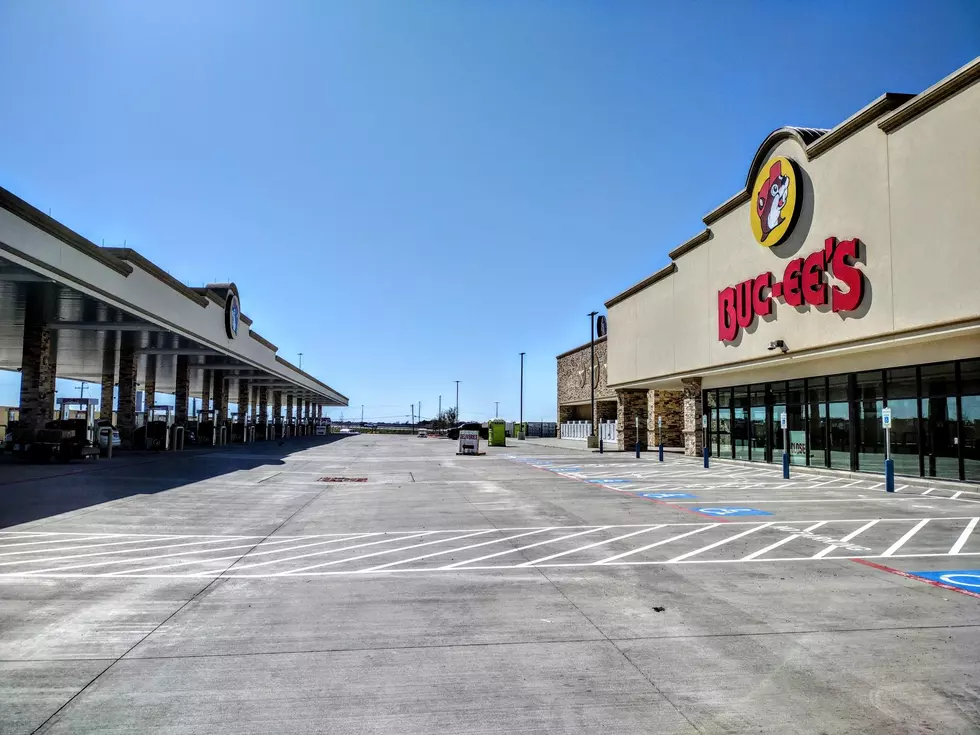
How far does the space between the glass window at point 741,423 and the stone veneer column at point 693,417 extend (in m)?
3.09

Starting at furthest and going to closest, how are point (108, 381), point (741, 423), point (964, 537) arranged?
point (108, 381) < point (741, 423) < point (964, 537)

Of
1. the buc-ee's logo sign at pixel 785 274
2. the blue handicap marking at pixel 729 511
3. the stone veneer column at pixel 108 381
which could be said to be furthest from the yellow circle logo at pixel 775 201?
the stone veneer column at pixel 108 381

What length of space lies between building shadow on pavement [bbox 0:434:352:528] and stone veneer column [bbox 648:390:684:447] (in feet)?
81.3

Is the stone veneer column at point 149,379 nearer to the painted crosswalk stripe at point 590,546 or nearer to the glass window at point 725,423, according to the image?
the glass window at point 725,423

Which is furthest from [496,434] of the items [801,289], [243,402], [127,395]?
[801,289]

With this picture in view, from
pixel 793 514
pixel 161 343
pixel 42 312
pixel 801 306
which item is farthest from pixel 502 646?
pixel 161 343

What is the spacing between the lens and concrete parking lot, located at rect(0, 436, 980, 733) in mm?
4617

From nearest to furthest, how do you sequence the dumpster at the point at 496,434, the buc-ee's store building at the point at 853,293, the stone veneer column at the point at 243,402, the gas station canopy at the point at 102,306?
the buc-ee's store building at the point at 853,293 < the gas station canopy at the point at 102,306 < the dumpster at the point at 496,434 < the stone veneer column at the point at 243,402

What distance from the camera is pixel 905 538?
11.6 metres

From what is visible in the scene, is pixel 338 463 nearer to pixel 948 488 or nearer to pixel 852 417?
pixel 852 417

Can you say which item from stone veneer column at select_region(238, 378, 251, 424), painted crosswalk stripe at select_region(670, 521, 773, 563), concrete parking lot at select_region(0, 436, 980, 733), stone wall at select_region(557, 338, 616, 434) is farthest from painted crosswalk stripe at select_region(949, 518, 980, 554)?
stone veneer column at select_region(238, 378, 251, 424)

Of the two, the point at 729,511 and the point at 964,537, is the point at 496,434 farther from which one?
the point at 964,537

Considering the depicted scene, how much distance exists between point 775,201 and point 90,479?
25.6 meters

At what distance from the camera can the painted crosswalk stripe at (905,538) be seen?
10.4 m
